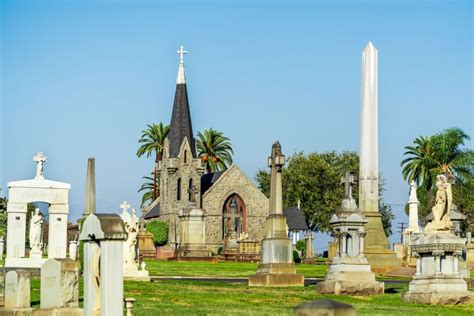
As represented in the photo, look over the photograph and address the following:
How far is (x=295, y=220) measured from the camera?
290 feet

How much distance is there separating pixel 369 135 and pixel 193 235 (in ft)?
94.9

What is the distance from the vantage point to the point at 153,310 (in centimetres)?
1836

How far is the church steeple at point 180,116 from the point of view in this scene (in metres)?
86.1

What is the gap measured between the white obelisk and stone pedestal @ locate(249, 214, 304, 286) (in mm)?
10563

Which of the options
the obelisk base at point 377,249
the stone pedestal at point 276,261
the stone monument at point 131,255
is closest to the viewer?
the stone pedestal at point 276,261

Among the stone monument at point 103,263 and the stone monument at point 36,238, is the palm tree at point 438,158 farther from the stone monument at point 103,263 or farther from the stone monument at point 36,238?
the stone monument at point 103,263

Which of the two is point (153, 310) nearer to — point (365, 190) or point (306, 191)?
point (365, 190)

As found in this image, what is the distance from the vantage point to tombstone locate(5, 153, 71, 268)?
123ft

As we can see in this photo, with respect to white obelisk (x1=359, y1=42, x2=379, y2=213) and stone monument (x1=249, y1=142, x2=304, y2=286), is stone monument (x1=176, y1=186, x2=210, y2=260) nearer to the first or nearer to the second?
white obelisk (x1=359, y1=42, x2=379, y2=213)

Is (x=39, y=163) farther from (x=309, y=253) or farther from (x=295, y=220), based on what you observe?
(x=295, y=220)

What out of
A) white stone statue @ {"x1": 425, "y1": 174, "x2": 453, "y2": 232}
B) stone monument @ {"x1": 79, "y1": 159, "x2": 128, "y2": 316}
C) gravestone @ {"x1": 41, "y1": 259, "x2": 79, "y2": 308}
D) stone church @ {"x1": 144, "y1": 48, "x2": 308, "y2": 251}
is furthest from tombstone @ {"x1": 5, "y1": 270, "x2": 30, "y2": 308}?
stone church @ {"x1": 144, "y1": 48, "x2": 308, "y2": 251}

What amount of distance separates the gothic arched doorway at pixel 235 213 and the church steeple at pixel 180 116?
6.31 m

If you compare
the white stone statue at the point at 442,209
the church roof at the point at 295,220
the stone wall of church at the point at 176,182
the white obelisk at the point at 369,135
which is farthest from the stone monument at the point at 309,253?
the white stone statue at the point at 442,209

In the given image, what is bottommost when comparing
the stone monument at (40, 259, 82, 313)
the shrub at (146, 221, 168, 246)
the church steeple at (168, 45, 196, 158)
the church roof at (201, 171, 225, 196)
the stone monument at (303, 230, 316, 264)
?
the stone monument at (40, 259, 82, 313)
